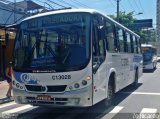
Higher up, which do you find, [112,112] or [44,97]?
[44,97]

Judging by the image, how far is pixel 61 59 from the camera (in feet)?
28.9

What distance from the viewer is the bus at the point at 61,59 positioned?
8656mm

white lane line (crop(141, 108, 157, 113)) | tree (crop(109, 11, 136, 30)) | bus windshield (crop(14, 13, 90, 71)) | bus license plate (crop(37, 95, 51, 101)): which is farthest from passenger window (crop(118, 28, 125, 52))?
tree (crop(109, 11, 136, 30))

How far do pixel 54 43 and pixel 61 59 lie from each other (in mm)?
563

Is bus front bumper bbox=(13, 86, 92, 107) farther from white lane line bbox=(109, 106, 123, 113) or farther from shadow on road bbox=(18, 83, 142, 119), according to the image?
white lane line bbox=(109, 106, 123, 113)

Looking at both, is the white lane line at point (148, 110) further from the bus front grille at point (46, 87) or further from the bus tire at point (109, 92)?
the bus front grille at point (46, 87)

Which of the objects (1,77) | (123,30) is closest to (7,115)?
(123,30)

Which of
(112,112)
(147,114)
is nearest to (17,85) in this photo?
(112,112)

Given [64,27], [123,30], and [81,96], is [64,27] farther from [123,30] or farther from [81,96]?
[123,30]

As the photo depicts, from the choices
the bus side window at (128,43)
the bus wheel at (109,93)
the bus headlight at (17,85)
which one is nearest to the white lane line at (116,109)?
the bus wheel at (109,93)

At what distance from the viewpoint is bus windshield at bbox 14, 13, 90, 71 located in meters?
8.77

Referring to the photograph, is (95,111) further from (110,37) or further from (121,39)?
(121,39)

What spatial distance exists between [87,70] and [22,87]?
1.94m

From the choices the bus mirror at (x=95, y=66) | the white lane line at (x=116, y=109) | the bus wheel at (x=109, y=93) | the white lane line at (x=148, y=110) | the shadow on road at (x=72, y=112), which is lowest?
the white lane line at (x=148, y=110)
